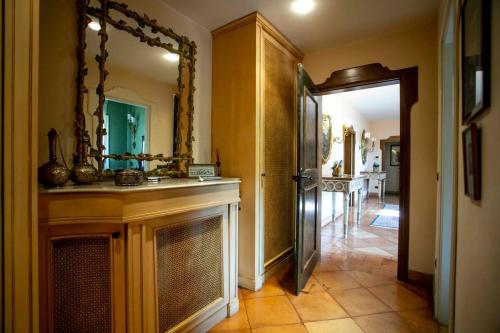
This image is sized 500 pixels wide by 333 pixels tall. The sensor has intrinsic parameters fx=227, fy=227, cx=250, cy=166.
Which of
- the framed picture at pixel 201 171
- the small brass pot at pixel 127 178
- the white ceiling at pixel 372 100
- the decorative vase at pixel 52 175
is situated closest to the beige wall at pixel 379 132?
the white ceiling at pixel 372 100

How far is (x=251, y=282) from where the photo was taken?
212 cm

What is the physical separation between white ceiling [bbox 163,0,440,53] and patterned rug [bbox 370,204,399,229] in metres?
3.44

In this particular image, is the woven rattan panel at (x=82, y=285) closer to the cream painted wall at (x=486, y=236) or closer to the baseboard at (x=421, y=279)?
the cream painted wall at (x=486, y=236)

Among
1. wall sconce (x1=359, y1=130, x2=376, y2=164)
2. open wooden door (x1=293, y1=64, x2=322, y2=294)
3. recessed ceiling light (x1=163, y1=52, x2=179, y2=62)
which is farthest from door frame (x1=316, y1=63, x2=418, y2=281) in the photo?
wall sconce (x1=359, y1=130, x2=376, y2=164)

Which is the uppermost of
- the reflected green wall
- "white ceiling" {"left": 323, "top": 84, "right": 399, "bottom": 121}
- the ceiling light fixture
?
"white ceiling" {"left": 323, "top": 84, "right": 399, "bottom": 121}

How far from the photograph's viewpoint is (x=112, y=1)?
1526mm

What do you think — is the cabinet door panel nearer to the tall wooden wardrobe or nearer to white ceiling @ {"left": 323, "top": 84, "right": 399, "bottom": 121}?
the tall wooden wardrobe

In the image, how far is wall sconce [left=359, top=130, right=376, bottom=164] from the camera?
286 inches

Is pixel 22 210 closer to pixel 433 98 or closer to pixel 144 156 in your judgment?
pixel 144 156

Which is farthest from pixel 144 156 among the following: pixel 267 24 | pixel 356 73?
pixel 356 73

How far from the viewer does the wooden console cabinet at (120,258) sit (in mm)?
1066

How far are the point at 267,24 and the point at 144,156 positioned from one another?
164cm

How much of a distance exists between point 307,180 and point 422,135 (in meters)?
1.20

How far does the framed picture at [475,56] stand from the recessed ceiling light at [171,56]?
1.83m
